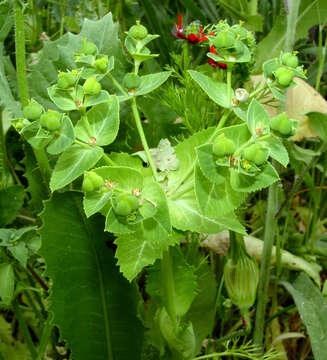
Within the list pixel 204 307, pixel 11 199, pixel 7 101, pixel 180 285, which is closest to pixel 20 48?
pixel 7 101

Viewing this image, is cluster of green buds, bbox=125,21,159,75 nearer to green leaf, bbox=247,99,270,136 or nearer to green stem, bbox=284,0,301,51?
green leaf, bbox=247,99,270,136

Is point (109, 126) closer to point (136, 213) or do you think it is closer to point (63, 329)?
point (136, 213)

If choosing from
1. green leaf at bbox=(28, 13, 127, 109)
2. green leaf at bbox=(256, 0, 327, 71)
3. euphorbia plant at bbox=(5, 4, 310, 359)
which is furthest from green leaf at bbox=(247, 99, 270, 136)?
green leaf at bbox=(256, 0, 327, 71)

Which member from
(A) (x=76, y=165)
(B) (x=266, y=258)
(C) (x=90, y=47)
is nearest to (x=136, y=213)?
(A) (x=76, y=165)

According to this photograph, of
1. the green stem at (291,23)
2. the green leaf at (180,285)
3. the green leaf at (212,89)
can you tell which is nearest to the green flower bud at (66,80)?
the green leaf at (212,89)

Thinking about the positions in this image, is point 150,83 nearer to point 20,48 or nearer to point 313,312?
point 20,48

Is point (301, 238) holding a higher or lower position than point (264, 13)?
lower

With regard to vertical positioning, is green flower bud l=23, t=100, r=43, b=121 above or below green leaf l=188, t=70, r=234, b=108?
above
